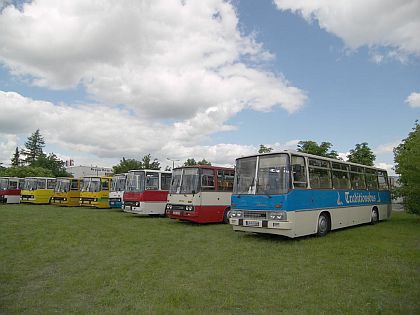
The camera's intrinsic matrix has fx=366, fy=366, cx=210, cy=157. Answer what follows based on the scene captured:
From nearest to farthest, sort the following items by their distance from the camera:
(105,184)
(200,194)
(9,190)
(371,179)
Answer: (200,194), (371,179), (105,184), (9,190)

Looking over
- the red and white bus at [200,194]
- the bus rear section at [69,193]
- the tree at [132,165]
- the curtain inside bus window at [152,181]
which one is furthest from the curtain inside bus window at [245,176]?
the tree at [132,165]

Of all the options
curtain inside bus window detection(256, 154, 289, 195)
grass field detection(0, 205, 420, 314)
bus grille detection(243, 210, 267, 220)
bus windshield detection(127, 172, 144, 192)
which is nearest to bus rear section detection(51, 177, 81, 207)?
bus windshield detection(127, 172, 144, 192)

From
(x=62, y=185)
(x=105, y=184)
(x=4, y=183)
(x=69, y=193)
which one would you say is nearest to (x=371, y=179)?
(x=105, y=184)

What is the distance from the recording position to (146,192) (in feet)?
64.4

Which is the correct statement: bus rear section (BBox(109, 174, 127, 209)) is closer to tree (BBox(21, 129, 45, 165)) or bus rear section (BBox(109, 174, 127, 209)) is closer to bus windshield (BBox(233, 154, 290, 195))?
bus windshield (BBox(233, 154, 290, 195))

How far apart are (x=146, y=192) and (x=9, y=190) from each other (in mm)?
19801

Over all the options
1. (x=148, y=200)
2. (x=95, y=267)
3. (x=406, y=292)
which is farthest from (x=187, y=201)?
(x=406, y=292)

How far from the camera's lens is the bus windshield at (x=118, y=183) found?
79.0 feet

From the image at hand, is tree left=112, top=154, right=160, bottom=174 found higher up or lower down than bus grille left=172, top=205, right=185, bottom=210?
higher up

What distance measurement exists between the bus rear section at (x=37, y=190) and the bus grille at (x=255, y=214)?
24.6m

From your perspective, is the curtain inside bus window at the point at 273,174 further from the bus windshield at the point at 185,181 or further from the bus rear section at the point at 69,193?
the bus rear section at the point at 69,193

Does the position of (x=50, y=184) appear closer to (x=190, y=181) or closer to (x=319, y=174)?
(x=190, y=181)

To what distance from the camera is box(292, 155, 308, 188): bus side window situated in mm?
11349

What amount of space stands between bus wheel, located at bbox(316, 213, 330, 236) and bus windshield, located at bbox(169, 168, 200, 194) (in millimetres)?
5414
